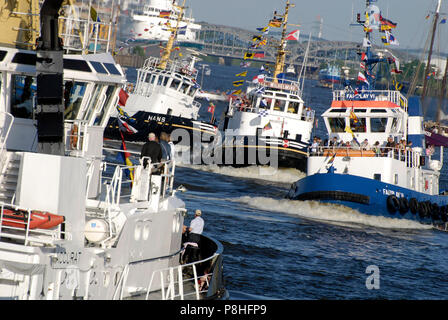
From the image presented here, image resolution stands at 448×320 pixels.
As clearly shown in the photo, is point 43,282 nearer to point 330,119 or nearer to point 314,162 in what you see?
point 314,162

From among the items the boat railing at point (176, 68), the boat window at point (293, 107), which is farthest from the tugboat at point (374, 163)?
the boat railing at point (176, 68)

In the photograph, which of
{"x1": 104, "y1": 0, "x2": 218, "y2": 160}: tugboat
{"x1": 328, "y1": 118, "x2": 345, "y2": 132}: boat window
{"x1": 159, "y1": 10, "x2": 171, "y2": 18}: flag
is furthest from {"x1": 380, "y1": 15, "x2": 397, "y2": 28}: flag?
{"x1": 159, "y1": 10, "x2": 171, "y2": 18}: flag

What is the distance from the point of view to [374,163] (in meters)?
35.0

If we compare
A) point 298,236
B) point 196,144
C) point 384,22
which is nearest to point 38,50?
point 298,236

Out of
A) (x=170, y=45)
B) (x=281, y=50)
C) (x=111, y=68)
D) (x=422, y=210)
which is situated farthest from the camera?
(x=170, y=45)

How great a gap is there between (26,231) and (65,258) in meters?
0.72

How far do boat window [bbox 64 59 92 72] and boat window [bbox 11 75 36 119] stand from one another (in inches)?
29.3

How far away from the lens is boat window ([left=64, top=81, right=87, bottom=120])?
596 inches

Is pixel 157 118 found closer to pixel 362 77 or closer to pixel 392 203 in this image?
pixel 362 77

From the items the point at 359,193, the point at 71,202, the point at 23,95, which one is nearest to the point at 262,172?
the point at 359,193

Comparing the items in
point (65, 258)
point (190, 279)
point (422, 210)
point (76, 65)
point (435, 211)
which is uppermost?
point (76, 65)

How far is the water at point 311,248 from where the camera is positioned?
2205cm

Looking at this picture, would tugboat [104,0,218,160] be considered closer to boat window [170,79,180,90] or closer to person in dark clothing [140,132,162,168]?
boat window [170,79,180,90]

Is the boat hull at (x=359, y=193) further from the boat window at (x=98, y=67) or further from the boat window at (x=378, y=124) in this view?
the boat window at (x=98, y=67)
